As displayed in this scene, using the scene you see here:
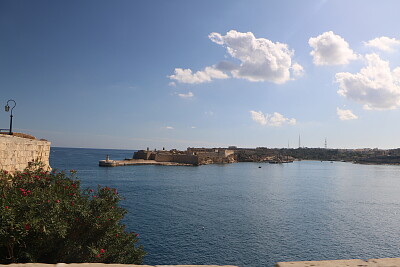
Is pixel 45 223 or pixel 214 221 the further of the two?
pixel 214 221

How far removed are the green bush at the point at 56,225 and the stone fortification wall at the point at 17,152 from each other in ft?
7.39

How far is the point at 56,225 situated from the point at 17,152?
6.76m

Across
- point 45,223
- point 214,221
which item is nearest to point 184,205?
point 214,221

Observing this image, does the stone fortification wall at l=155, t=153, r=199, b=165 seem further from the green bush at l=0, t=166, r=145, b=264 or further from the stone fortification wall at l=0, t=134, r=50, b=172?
the green bush at l=0, t=166, r=145, b=264

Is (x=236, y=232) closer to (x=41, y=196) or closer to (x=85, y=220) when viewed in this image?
(x=85, y=220)

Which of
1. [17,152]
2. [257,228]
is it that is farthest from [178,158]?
[17,152]

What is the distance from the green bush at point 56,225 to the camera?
543 centimetres

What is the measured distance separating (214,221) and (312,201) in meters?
15.6

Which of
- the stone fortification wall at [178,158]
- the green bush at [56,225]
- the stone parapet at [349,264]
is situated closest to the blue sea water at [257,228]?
the green bush at [56,225]

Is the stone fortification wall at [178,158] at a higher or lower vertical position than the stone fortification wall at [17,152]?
lower

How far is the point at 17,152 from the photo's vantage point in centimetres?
1083

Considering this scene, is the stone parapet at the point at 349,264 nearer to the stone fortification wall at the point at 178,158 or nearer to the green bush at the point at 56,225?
the green bush at the point at 56,225

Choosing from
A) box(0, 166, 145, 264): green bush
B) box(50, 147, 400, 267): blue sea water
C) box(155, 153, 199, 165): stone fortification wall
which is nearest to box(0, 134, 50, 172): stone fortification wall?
box(0, 166, 145, 264): green bush

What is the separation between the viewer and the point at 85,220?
711cm
